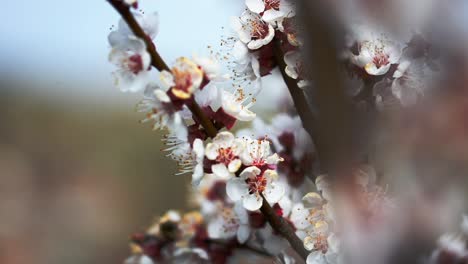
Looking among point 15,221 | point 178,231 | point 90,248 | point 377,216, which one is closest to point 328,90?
point 377,216

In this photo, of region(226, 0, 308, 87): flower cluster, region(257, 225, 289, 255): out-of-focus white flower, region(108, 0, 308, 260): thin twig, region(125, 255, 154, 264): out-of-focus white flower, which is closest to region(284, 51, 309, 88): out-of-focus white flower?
region(226, 0, 308, 87): flower cluster

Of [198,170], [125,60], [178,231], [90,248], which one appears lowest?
[90,248]

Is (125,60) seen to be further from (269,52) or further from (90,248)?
(90,248)

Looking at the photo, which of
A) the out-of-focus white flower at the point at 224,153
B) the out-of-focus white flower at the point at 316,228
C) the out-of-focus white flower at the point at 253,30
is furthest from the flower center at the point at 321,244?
the out-of-focus white flower at the point at 253,30

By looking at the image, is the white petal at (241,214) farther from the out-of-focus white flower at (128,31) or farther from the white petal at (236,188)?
the out-of-focus white flower at (128,31)

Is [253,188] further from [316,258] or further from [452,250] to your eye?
[452,250]

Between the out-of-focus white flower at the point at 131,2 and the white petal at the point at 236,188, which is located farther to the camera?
the white petal at the point at 236,188
